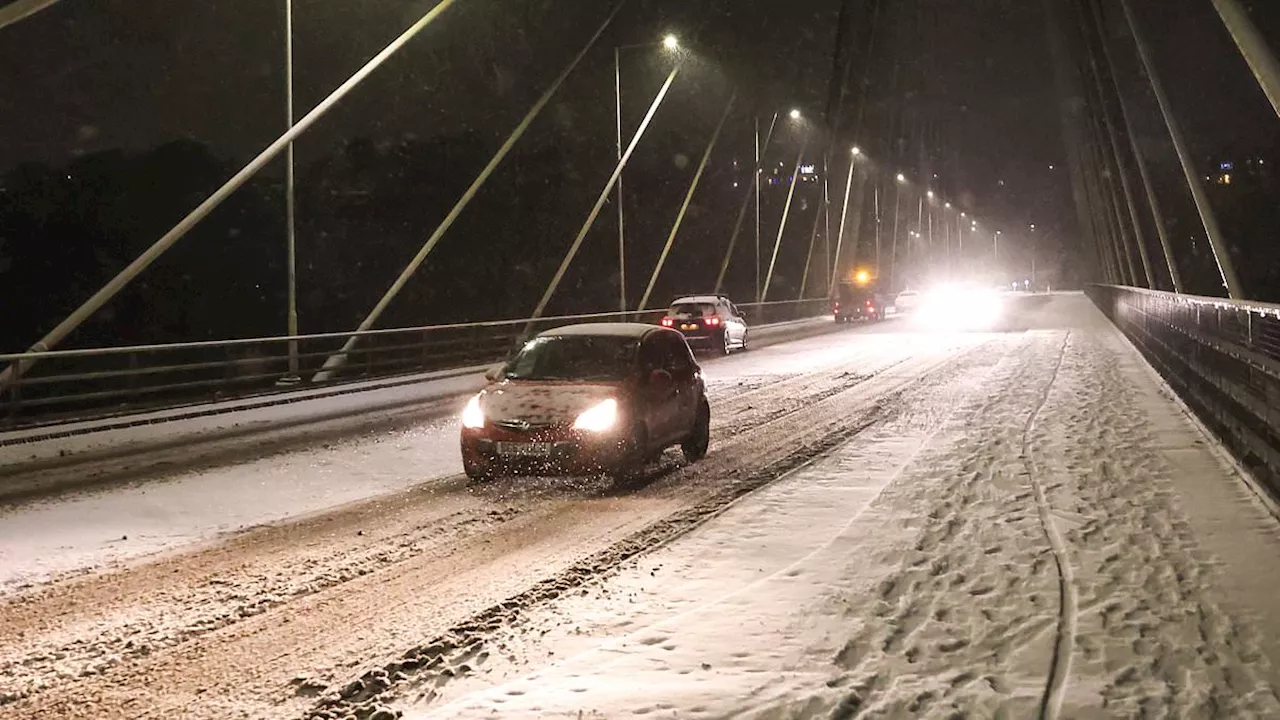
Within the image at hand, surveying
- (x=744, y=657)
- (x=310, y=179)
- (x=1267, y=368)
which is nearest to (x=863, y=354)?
(x=1267, y=368)

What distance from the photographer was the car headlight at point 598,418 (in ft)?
34.1

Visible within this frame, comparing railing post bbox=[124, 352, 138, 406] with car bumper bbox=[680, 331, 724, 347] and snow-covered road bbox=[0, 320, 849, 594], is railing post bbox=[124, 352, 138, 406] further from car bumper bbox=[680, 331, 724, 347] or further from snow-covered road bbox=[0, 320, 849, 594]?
car bumper bbox=[680, 331, 724, 347]

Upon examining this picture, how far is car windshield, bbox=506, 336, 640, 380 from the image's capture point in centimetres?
1148

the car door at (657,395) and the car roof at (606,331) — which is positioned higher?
the car roof at (606,331)

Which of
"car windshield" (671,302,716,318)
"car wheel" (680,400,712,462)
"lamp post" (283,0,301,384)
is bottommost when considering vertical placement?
"car wheel" (680,400,712,462)

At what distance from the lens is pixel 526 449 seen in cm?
1040

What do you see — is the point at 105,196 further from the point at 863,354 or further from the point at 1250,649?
the point at 1250,649

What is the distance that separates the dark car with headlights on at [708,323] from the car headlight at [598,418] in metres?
21.5

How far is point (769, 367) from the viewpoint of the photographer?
26.6 m

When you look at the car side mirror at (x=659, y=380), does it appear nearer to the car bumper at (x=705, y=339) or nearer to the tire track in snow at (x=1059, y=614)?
the tire track in snow at (x=1059, y=614)

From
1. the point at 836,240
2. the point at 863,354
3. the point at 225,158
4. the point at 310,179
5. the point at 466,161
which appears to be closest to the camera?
the point at 863,354

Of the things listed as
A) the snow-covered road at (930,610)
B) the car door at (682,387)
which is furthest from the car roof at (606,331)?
the snow-covered road at (930,610)

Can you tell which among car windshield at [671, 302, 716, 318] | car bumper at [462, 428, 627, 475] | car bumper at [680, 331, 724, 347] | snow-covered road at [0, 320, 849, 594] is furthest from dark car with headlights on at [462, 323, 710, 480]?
car windshield at [671, 302, 716, 318]

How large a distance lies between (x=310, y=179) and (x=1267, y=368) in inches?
1775
